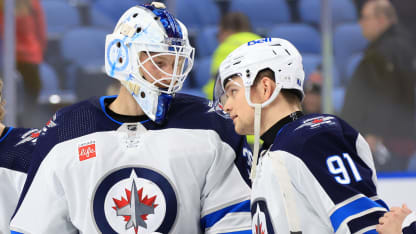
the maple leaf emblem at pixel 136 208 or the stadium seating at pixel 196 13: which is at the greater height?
the stadium seating at pixel 196 13

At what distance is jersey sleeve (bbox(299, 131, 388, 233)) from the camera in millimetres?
1371

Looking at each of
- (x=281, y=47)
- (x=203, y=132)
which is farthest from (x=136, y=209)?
(x=281, y=47)

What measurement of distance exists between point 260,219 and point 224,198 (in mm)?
188

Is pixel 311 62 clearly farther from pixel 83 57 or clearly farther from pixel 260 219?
pixel 260 219

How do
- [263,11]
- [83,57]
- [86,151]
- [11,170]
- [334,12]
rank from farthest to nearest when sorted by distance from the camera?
[263,11], [334,12], [83,57], [11,170], [86,151]

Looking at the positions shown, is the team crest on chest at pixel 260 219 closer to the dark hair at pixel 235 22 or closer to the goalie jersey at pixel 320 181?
the goalie jersey at pixel 320 181

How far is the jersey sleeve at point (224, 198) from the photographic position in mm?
1669

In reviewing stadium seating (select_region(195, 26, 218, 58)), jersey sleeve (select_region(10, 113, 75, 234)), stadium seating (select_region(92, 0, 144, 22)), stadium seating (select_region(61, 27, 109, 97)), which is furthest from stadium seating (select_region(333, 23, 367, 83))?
jersey sleeve (select_region(10, 113, 75, 234))

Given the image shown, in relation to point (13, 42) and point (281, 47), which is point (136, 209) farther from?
point (13, 42)

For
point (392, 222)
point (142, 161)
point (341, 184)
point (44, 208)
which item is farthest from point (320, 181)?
point (44, 208)

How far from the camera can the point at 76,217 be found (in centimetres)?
166

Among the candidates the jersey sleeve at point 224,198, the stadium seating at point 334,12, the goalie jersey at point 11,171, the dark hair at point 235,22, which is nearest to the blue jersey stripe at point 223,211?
the jersey sleeve at point 224,198

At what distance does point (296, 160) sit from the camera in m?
1.42

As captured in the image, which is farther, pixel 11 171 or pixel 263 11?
pixel 263 11
